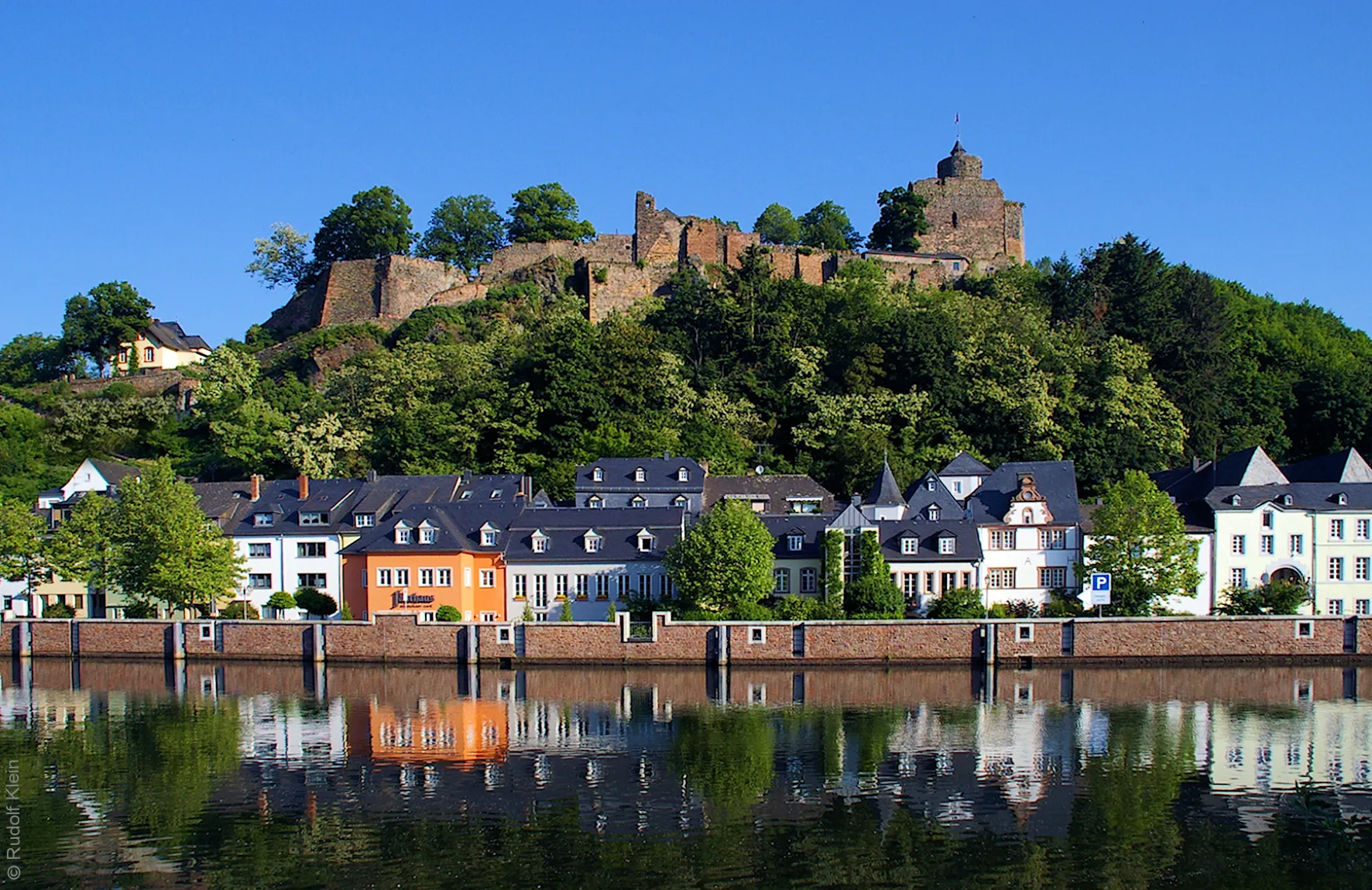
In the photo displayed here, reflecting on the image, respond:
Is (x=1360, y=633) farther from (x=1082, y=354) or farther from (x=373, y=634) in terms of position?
(x=373, y=634)

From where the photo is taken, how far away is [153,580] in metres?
49.1

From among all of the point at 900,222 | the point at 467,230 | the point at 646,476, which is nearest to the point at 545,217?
the point at 467,230

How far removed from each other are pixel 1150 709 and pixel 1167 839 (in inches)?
496

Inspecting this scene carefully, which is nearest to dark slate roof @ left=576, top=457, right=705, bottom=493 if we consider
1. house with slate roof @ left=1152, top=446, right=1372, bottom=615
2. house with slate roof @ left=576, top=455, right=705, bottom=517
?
house with slate roof @ left=576, top=455, right=705, bottom=517

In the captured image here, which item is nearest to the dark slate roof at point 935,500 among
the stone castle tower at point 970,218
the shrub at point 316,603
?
the shrub at point 316,603

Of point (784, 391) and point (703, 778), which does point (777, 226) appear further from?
point (703, 778)

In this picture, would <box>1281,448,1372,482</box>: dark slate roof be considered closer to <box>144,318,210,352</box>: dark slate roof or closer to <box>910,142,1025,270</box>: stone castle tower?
<box>910,142,1025,270</box>: stone castle tower

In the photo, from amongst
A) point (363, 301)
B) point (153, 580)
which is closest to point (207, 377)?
point (363, 301)

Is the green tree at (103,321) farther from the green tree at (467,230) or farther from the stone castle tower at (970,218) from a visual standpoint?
the stone castle tower at (970,218)

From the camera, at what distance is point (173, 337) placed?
8581 centimetres

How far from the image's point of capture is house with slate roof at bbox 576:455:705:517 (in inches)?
2259

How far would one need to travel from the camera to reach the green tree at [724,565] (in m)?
46.4

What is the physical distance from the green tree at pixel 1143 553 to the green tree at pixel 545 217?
1957 inches

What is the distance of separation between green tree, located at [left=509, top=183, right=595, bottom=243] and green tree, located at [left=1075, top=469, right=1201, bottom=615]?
4971 cm
